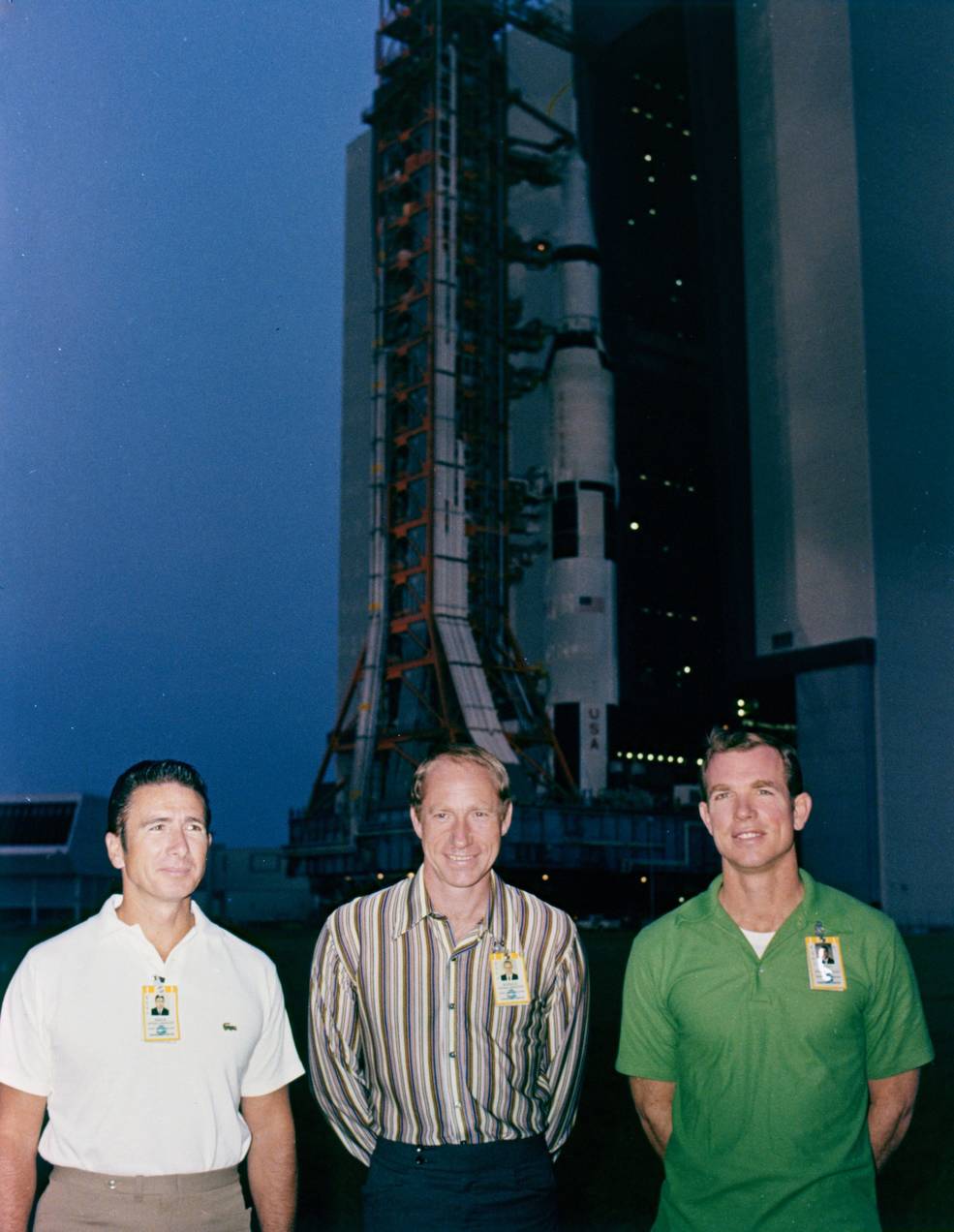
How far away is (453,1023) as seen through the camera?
13.3 feet

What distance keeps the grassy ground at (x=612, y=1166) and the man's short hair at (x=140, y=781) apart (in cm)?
206

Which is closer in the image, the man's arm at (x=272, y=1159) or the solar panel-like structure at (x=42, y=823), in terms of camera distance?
the man's arm at (x=272, y=1159)

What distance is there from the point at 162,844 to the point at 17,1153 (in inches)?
34.5

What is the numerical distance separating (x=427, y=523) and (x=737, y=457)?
10.0 metres

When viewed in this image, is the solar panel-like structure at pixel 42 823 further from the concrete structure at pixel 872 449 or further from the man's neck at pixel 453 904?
the man's neck at pixel 453 904

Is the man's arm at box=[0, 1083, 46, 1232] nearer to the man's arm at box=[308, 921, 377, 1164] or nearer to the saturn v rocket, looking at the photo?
the man's arm at box=[308, 921, 377, 1164]

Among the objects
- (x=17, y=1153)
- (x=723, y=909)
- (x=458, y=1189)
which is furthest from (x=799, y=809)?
(x=17, y=1153)

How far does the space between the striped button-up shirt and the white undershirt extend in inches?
22.7

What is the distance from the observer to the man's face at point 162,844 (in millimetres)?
3668

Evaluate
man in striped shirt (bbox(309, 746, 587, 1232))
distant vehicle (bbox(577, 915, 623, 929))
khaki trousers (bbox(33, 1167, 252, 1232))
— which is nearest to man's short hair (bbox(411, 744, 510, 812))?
man in striped shirt (bbox(309, 746, 587, 1232))

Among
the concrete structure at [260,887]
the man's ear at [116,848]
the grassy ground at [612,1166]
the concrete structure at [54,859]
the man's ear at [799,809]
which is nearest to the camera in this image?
the man's ear at [116,848]

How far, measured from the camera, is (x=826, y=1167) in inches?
144

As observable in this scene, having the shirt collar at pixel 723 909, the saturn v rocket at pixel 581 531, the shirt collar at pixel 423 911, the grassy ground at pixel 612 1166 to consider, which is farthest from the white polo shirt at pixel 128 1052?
the saturn v rocket at pixel 581 531

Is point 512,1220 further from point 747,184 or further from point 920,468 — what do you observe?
point 747,184
